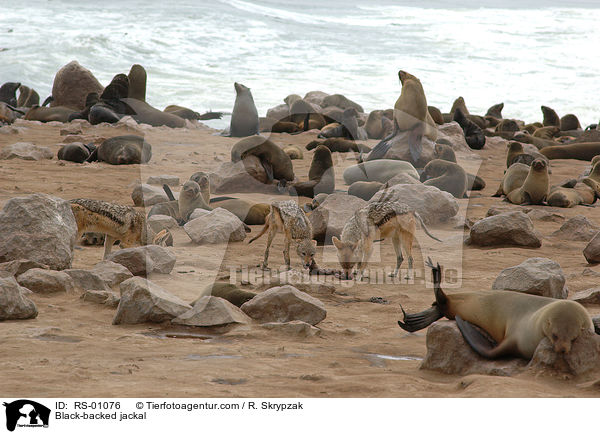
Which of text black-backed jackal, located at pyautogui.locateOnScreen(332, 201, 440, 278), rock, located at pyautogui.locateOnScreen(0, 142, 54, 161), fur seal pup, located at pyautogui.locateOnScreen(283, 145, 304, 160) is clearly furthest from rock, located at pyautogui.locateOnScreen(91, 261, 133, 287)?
fur seal pup, located at pyautogui.locateOnScreen(283, 145, 304, 160)

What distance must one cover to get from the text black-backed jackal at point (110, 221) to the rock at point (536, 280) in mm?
2987

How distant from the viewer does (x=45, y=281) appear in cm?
477

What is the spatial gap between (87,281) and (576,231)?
17.0 feet

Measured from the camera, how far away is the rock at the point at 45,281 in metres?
4.76

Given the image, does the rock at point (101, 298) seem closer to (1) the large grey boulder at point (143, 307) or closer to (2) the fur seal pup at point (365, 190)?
(1) the large grey boulder at point (143, 307)

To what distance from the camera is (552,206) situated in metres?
9.77

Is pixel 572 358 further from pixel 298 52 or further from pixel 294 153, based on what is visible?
pixel 298 52

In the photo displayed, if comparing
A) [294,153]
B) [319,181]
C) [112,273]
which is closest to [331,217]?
[319,181]

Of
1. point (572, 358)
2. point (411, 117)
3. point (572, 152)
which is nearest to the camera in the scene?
point (572, 358)

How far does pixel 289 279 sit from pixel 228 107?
1822cm

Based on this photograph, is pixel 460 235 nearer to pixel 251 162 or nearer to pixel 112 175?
pixel 251 162

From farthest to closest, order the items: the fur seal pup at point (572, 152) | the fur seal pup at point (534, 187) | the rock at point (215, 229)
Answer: the fur seal pup at point (572, 152)
the fur seal pup at point (534, 187)
the rock at point (215, 229)

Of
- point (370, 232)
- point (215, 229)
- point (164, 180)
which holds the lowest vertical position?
point (164, 180)

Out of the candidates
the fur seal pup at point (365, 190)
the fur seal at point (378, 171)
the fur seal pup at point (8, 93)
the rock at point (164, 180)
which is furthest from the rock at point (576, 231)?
the fur seal pup at point (8, 93)
